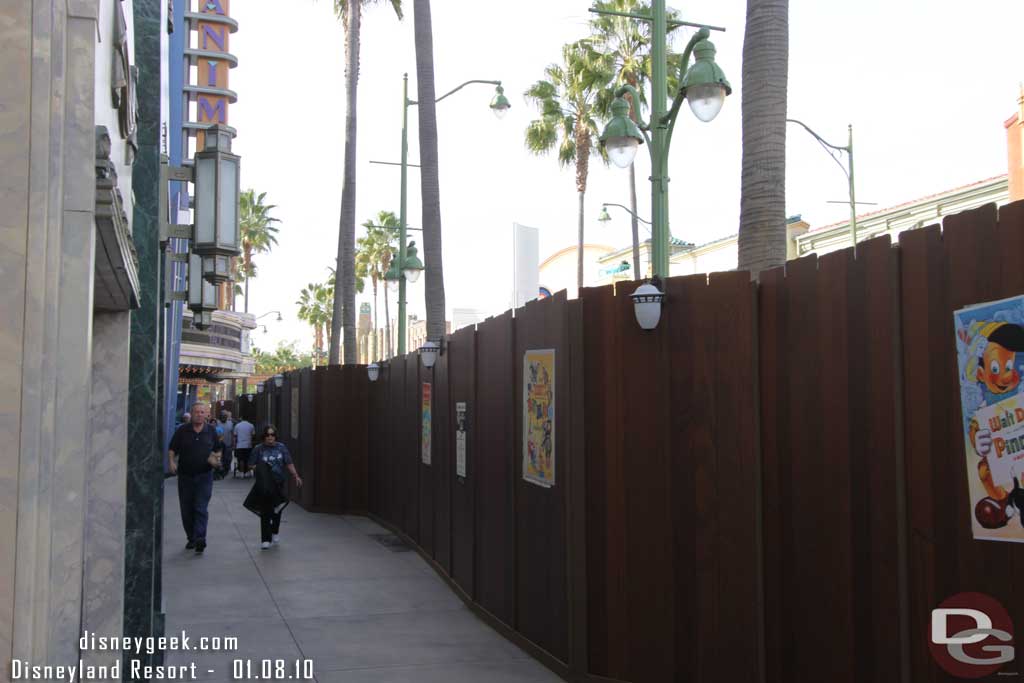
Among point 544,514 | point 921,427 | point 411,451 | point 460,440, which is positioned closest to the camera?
point 921,427

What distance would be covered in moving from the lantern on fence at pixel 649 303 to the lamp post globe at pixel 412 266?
13.4 m

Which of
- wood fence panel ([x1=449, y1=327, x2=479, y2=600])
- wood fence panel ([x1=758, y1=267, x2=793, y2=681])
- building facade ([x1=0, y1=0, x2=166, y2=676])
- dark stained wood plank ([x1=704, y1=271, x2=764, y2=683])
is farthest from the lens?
wood fence panel ([x1=449, y1=327, x2=479, y2=600])

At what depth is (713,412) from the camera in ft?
20.5

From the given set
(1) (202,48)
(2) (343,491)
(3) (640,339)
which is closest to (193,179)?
(3) (640,339)

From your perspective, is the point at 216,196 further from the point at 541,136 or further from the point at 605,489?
the point at 541,136

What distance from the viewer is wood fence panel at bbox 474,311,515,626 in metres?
8.74

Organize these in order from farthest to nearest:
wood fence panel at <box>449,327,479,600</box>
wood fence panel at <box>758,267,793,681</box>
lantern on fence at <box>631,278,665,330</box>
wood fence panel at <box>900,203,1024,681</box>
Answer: wood fence panel at <box>449,327,479,600</box> → lantern on fence at <box>631,278,665,330</box> → wood fence panel at <box>758,267,793,681</box> → wood fence panel at <box>900,203,1024,681</box>

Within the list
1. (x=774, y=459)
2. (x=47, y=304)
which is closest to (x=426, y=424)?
(x=774, y=459)

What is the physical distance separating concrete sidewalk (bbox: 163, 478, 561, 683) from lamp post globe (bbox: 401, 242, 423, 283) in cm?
658

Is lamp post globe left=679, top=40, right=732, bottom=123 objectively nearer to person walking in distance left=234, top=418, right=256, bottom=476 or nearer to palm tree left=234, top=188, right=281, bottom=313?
person walking in distance left=234, top=418, right=256, bottom=476

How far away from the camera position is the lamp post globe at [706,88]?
8164 millimetres

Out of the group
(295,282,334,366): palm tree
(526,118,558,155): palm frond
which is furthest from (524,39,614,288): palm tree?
(295,282,334,366): palm tree

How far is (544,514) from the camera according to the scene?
7.80 m

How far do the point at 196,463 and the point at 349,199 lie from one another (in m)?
13.6
